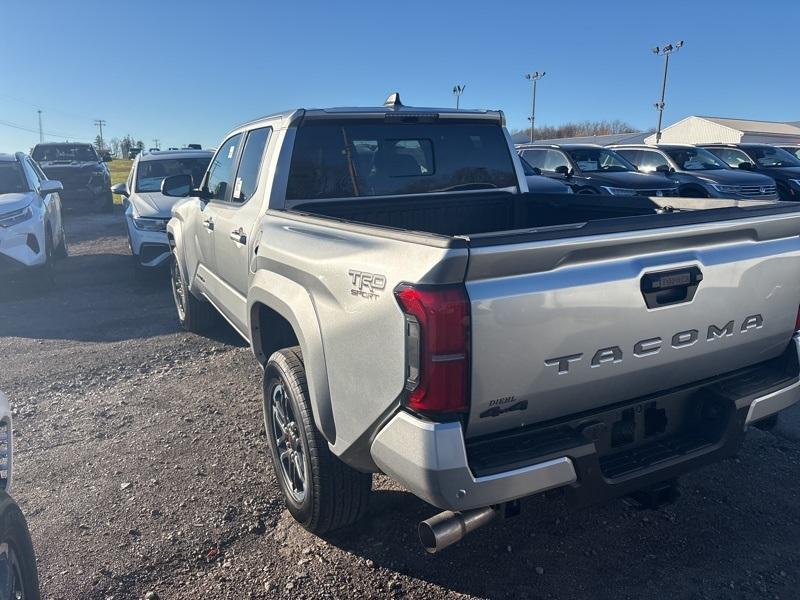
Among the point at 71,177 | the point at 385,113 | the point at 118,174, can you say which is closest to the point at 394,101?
the point at 385,113

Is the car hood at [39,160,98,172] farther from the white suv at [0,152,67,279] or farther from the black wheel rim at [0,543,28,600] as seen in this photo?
the black wheel rim at [0,543,28,600]

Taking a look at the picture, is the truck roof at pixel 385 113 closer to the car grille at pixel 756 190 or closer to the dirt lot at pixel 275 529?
Result: the dirt lot at pixel 275 529

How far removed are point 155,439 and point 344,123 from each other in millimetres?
2415

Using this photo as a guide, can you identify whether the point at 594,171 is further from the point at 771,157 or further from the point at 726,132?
the point at 726,132

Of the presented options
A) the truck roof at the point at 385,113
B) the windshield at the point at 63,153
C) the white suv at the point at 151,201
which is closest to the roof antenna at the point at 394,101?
the truck roof at the point at 385,113

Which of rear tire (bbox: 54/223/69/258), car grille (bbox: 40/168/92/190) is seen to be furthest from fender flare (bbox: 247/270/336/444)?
car grille (bbox: 40/168/92/190)

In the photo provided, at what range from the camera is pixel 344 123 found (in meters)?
4.02

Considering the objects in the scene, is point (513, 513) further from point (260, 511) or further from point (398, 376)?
point (260, 511)

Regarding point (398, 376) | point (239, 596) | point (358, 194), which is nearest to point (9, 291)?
point (358, 194)

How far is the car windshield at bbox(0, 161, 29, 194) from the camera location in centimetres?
888

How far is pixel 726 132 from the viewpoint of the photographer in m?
53.6

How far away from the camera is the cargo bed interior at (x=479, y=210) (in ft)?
12.9

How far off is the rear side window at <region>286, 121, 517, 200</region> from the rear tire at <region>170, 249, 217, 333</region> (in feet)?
9.10

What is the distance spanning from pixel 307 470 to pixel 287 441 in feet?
1.26
